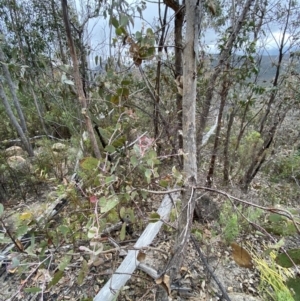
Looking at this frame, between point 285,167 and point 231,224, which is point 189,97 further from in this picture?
point 285,167

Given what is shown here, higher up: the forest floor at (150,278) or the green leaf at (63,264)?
the green leaf at (63,264)

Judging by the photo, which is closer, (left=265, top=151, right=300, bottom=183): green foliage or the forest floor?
the forest floor

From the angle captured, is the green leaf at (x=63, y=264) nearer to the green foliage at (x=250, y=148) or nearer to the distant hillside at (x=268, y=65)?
the distant hillside at (x=268, y=65)

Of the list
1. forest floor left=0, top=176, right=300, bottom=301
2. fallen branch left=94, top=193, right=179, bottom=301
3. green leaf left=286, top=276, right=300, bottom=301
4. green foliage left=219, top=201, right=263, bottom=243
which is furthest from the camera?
green foliage left=219, top=201, right=263, bottom=243

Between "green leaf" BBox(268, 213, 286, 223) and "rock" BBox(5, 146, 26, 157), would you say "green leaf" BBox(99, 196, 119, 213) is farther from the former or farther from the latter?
→ "rock" BBox(5, 146, 26, 157)

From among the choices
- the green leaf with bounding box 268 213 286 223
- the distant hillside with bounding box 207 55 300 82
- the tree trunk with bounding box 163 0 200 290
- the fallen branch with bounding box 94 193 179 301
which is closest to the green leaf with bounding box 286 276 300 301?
the green leaf with bounding box 268 213 286 223

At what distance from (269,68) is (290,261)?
2.83 m

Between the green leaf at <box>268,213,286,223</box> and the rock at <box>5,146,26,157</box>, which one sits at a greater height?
the green leaf at <box>268,213,286,223</box>

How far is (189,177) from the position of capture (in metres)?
0.77

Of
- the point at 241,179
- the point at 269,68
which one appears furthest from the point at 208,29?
the point at 241,179

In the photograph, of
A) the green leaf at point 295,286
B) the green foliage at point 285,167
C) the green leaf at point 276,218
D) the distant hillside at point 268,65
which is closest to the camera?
the green leaf at point 295,286

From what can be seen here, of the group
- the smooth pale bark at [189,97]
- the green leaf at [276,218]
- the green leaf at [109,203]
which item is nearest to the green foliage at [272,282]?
the smooth pale bark at [189,97]

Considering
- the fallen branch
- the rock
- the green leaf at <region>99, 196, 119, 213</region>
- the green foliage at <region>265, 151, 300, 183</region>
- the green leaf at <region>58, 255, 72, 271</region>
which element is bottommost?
the green foliage at <region>265, 151, 300, 183</region>

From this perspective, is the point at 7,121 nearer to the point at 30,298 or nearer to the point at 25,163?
the point at 25,163
